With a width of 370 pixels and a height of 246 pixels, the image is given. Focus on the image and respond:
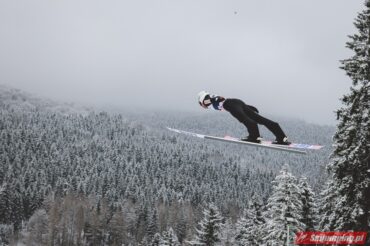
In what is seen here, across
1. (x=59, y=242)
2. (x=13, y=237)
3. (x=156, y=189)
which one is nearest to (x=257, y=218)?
(x=59, y=242)

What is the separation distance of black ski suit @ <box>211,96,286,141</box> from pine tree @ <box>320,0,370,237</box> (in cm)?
179

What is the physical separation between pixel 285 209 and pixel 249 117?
13.1 metres

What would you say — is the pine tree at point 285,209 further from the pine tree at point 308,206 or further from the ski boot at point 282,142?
the ski boot at point 282,142

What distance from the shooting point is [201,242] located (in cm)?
3528

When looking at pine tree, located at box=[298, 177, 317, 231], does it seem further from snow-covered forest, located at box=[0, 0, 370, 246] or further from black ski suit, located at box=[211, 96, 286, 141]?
black ski suit, located at box=[211, 96, 286, 141]

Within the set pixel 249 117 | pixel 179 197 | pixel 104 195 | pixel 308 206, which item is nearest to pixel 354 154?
pixel 249 117

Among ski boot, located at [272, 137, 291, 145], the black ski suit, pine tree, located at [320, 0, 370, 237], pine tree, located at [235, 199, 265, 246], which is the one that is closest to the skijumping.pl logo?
pine tree, located at [320, 0, 370, 237]

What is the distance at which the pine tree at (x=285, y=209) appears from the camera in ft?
81.7

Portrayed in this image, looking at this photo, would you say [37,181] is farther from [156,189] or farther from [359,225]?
[359,225]

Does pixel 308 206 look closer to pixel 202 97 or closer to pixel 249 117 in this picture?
pixel 249 117

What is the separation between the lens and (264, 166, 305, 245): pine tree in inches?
980

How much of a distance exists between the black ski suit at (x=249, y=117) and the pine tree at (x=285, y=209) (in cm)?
1267

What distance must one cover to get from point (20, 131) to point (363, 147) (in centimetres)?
20234

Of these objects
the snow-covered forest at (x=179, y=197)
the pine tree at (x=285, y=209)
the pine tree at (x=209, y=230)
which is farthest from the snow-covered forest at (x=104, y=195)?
the pine tree at (x=285, y=209)
